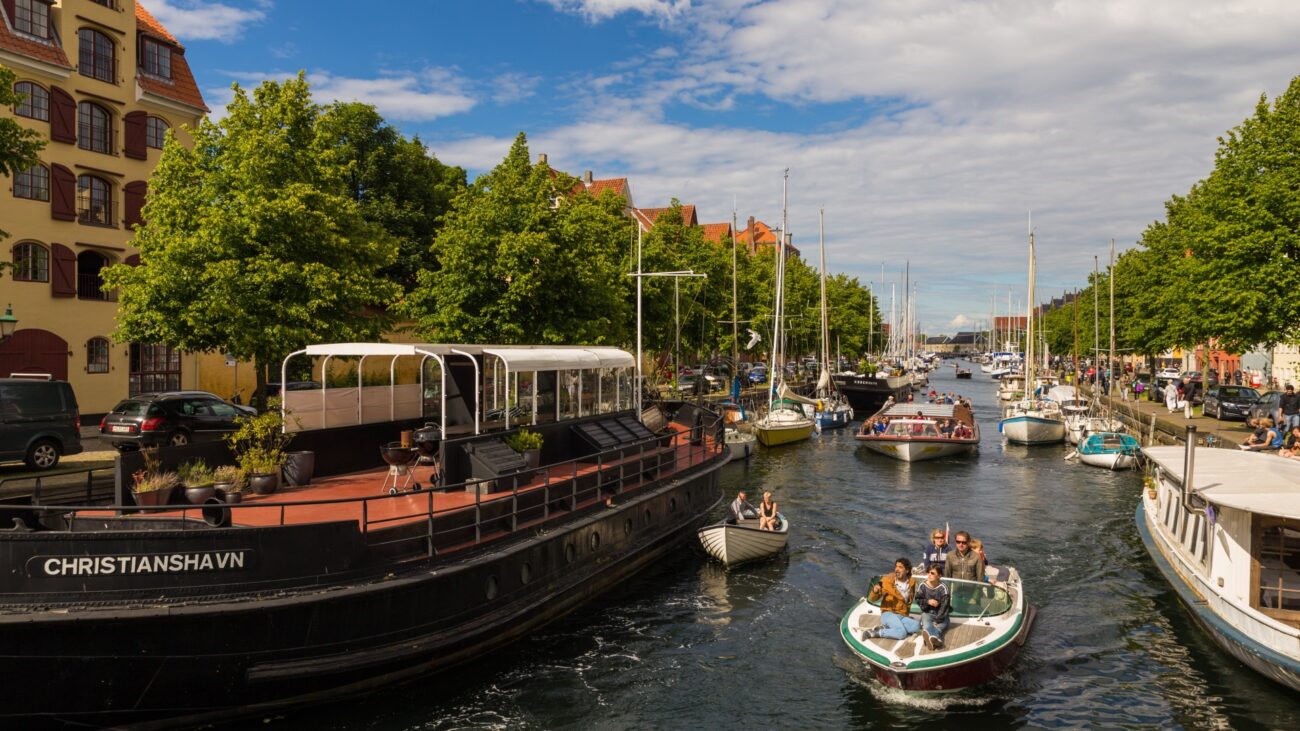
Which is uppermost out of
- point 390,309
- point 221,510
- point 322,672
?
point 390,309

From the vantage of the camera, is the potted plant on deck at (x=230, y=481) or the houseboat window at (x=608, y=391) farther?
the houseboat window at (x=608, y=391)

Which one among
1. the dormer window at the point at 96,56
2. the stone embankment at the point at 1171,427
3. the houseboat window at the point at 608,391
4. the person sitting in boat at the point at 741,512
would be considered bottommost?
the person sitting in boat at the point at 741,512

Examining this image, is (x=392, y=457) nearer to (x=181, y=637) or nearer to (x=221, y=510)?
(x=221, y=510)

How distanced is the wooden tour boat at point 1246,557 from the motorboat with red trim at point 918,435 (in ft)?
73.4

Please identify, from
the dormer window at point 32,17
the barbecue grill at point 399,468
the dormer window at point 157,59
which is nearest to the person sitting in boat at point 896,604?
the barbecue grill at point 399,468

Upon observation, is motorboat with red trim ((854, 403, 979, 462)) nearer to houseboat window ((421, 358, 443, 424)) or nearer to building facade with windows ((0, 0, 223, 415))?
houseboat window ((421, 358, 443, 424))

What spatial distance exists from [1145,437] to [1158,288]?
56.5 feet

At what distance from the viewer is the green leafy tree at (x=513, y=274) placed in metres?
31.6

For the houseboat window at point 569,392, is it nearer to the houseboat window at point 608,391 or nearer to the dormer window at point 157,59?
the houseboat window at point 608,391

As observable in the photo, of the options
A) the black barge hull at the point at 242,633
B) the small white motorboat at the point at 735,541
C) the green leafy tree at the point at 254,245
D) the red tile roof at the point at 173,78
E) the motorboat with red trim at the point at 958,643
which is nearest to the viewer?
the black barge hull at the point at 242,633

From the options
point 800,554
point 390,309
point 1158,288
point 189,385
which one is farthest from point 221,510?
point 1158,288

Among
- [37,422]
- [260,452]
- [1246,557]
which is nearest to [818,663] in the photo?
[1246,557]

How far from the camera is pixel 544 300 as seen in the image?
3250cm

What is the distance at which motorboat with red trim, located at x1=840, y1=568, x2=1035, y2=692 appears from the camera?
12852 millimetres
